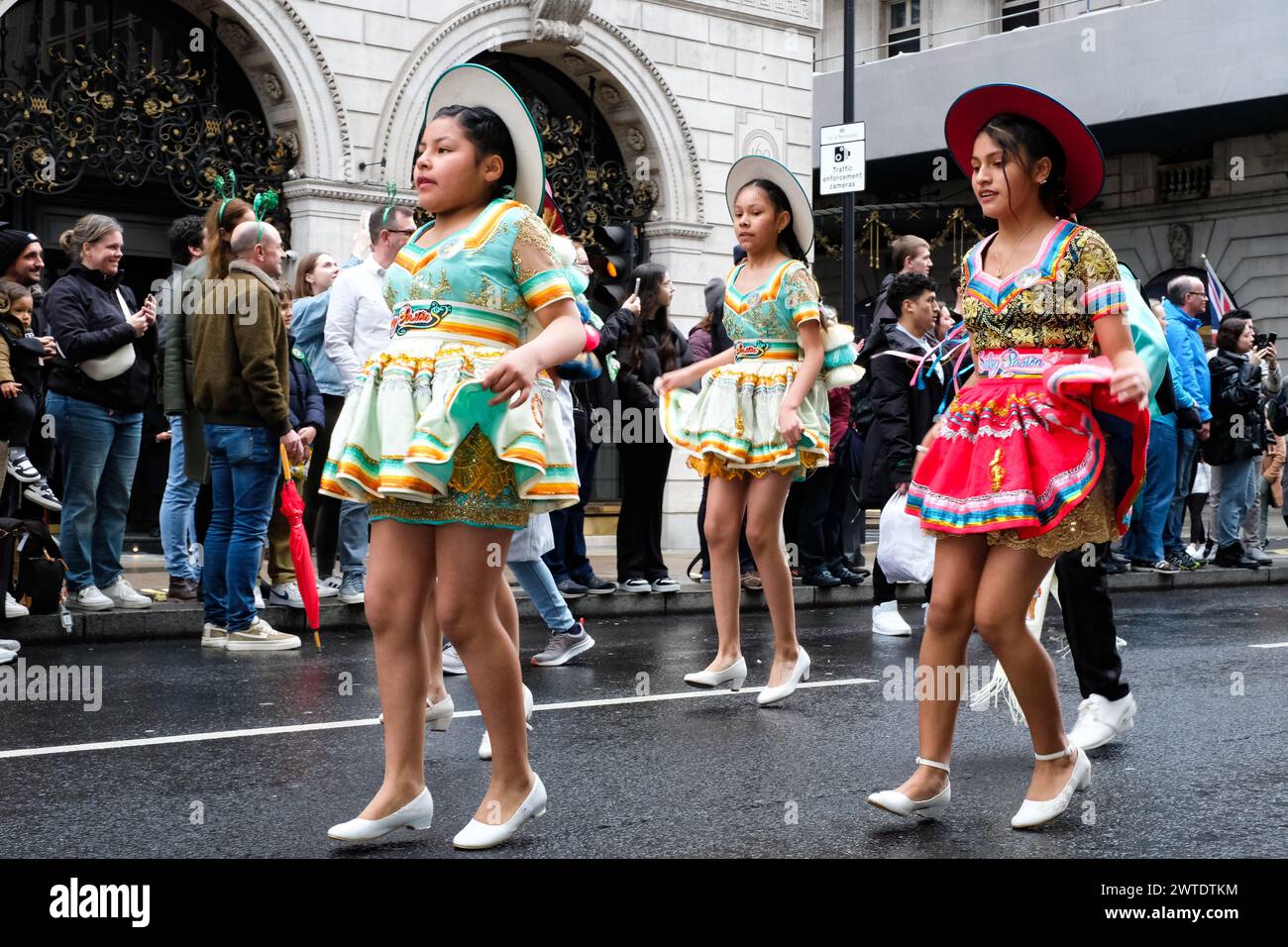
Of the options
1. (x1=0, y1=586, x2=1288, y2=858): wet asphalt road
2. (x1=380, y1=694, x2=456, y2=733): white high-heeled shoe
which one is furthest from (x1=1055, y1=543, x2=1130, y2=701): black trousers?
(x1=380, y1=694, x2=456, y2=733): white high-heeled shoe

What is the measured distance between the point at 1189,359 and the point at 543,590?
7573mm

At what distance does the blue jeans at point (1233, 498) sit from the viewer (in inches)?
561

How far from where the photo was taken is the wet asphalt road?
4.38 metres

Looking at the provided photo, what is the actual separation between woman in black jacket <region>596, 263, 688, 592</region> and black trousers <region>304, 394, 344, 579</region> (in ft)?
6.08

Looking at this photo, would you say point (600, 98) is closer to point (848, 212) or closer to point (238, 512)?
point (848, 212)

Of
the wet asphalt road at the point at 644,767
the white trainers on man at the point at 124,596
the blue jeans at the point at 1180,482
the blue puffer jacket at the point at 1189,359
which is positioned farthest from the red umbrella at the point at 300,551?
the blue jeans at the point at 1180,482

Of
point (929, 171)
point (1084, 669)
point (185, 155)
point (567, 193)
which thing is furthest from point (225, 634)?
point (929, 171)

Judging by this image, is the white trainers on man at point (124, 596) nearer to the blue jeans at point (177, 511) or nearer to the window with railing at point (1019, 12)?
the blue jeans at point (177, 511)

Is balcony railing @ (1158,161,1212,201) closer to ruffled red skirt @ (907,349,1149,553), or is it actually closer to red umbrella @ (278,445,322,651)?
red umbrella @ (278,445,322,651)

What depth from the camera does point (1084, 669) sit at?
5902 millimetres

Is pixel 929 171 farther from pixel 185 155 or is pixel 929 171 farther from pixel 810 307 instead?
pixel 810 307

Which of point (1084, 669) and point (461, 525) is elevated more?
point (461, 525)

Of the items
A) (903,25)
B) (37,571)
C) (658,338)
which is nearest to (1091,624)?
(37,571)

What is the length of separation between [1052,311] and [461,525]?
5.59 feet
